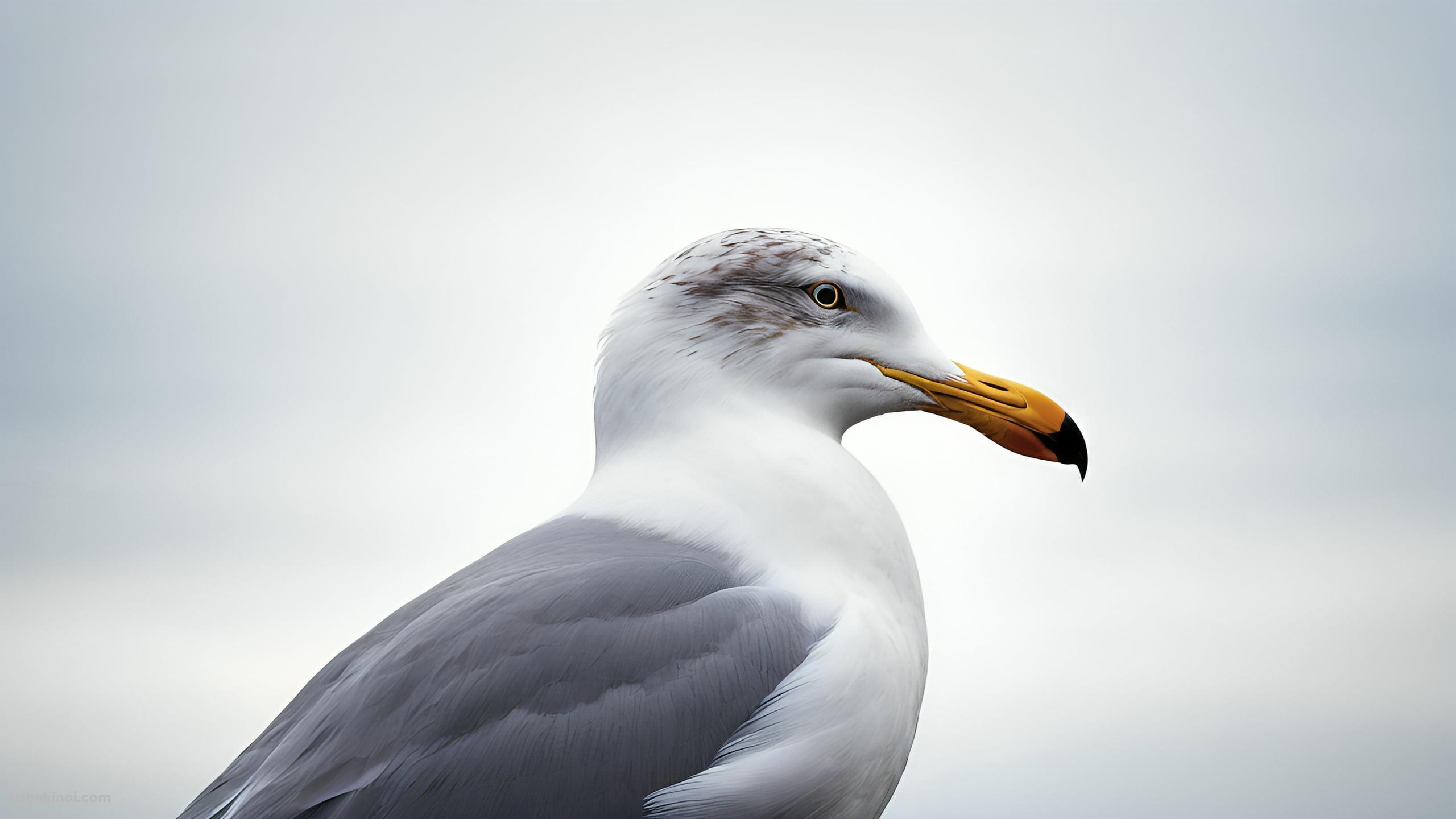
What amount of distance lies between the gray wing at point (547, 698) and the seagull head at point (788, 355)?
1.65 ft

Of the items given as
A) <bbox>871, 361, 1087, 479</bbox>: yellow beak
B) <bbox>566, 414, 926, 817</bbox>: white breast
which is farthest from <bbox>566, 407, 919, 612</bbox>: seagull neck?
<bbox>871, 361, 1087, 479</bbox>: yellow beak

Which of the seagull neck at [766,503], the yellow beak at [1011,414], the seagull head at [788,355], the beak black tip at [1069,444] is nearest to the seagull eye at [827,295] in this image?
the seagull head at [788,355]

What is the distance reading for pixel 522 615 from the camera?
7.48 ft

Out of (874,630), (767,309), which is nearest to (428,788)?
(874,630)

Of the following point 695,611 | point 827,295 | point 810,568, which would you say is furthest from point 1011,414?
point 695,611

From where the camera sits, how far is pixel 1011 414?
2812 millimetres

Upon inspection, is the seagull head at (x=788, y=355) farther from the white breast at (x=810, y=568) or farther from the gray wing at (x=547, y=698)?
the gray wing at (x=547, y=698)

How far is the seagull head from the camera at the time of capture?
108 inches

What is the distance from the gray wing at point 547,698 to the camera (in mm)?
2158

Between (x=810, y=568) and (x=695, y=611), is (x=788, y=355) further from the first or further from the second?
(x=695, y=611)

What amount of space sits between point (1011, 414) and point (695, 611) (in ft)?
3.29

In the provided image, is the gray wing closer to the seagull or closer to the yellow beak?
the seagull

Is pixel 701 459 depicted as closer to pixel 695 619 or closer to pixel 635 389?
pixel 635 389

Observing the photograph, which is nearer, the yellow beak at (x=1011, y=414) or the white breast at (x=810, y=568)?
the white breast at (x=810, y=568)
